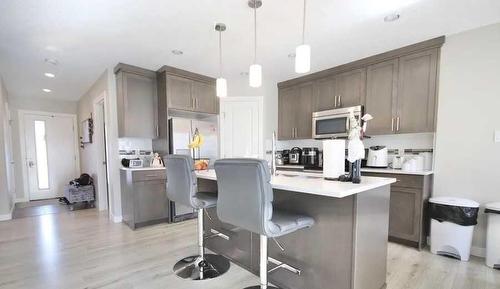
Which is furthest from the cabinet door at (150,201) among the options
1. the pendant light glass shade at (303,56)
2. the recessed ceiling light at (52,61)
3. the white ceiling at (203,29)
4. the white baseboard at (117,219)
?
the pendant light glass shade at (303,56)

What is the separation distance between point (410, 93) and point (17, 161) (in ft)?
24.6

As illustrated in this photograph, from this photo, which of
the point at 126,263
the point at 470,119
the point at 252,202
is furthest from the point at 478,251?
the point at 126,263

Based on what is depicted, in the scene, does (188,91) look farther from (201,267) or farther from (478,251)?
(478,251)

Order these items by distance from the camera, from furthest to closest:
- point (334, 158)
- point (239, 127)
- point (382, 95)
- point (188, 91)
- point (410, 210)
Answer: point (239, 127) < point (188, 91) < point (382, 95) < point (410, 210) < point (334, 158)

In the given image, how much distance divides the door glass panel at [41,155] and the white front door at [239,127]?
4.49 m

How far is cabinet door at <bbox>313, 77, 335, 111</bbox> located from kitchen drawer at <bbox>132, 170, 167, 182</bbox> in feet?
8.64

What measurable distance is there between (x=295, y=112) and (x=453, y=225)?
2.58m

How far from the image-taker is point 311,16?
2141mm

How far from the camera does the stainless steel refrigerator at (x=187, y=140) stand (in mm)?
3553

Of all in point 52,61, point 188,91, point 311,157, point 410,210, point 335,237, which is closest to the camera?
point 335,237

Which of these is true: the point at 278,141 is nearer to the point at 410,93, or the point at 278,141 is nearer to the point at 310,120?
the point at 310,120

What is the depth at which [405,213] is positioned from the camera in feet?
8.62

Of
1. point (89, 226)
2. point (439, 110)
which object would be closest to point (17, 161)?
point (89, 226)

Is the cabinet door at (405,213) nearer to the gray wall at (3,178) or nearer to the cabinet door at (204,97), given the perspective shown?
the cabinet door at (204,97)
